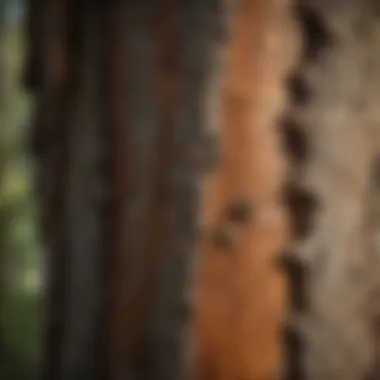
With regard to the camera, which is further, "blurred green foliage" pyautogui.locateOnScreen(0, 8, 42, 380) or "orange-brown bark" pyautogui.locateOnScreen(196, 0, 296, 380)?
"blurred green foliage" pyautogui.locateOnScreen(0, 8, 42, 380)

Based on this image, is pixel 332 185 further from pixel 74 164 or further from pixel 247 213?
pixel 74 164

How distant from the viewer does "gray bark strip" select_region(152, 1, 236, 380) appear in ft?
1.93

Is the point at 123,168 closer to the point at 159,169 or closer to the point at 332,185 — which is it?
the point at 159,169

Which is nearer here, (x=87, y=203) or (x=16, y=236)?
(x=87, y=203)

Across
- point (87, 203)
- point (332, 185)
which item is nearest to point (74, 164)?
point (87, 203)

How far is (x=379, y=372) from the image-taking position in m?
0.63

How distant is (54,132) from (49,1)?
9cm

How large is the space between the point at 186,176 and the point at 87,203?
0.25 ft

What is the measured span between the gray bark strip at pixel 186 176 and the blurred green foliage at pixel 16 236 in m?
0.24

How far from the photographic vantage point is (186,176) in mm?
591

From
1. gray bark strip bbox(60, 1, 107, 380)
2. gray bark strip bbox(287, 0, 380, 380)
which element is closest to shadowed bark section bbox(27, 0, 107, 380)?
gray bark strip bbox(60, 1, 107, 380)

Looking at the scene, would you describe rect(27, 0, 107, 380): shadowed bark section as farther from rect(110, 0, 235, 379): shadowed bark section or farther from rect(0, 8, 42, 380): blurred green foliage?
rect(0, 8, 42, 380): blurred green foliage

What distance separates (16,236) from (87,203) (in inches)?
10.7

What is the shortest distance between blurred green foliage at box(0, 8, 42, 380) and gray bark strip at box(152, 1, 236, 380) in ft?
0.79
